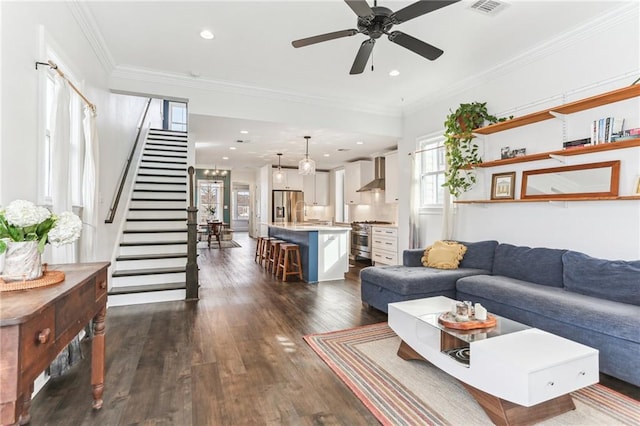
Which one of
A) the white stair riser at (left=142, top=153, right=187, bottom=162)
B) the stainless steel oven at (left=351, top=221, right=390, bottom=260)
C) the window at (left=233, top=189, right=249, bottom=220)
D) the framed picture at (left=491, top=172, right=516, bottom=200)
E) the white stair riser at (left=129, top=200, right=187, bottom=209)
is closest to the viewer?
the framed picture at (left=491, top=172, right=516, bottom=200)

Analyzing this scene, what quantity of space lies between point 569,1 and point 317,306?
4039 mm

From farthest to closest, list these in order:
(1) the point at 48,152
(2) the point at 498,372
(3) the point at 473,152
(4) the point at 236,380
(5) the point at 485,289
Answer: (3) the point at 473,152
(5) the point at 485,289
(1) the point at 48,152
(4) the point at 236,380
(2) the point at 498,372

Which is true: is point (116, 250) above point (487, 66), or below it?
below

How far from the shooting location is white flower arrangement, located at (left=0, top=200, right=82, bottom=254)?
4.90 ft

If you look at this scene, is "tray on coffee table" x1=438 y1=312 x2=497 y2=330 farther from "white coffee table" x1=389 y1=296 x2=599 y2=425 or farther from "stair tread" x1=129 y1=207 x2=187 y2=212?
"stair tread" x1=129 y1=207 x2=187 y2=212

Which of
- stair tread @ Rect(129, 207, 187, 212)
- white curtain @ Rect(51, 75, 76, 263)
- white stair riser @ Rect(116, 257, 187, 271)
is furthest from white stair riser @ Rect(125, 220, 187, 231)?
white curtain @ Rect(51, 75, 76, 263)

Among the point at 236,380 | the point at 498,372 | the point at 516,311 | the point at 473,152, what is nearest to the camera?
the point at 498,372

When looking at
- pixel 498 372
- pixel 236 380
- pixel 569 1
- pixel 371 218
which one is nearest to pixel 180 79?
pixel 236 380

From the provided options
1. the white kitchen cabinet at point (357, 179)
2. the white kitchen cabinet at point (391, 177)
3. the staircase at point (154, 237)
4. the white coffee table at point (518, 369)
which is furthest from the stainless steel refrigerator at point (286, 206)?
the white coffee table at point (518, 369)

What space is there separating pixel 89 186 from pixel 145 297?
1.68m

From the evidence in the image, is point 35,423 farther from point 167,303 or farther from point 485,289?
point 485,289

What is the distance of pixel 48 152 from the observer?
263cm

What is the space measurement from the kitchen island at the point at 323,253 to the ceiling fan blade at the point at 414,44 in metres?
3.40

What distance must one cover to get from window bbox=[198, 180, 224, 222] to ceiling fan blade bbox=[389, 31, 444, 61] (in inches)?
442
